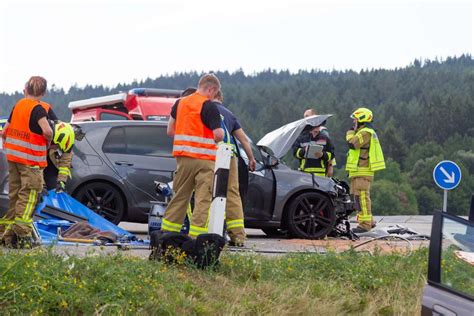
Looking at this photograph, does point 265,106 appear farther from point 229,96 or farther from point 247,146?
point 247,146

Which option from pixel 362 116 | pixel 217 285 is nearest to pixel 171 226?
pixel 217 285

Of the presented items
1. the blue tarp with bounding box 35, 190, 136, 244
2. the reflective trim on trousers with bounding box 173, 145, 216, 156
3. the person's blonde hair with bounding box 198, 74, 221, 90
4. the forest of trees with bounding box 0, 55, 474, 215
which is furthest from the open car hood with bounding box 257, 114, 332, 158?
the forest of trees with bounding box 0, 55, 474, 215

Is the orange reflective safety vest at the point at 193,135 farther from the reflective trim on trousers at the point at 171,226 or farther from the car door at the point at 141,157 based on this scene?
the car door at the point at 141,157

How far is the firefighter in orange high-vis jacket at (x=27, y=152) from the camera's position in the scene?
1041 centimetres

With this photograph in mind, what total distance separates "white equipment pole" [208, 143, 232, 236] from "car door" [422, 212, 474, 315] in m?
4.35

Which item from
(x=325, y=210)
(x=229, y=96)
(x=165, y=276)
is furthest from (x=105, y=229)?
(x=229, y=96)

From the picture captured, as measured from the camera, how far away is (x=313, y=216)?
13820 mm

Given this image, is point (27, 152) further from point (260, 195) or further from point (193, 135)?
point (260, 195)

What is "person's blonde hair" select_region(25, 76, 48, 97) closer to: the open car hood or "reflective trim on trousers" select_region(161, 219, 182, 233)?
"reflective trim on trousers" select_region(161, 219, 182, 233)

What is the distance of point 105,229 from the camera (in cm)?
1210

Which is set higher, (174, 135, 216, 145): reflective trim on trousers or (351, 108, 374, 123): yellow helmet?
(351, 108, 374, 123): yellow helmet

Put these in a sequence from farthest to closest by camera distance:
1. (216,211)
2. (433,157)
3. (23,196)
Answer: (433,157) → (23,196) → (216,211)

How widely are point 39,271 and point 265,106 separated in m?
131

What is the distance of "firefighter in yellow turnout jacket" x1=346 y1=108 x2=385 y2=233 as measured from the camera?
15062mm
